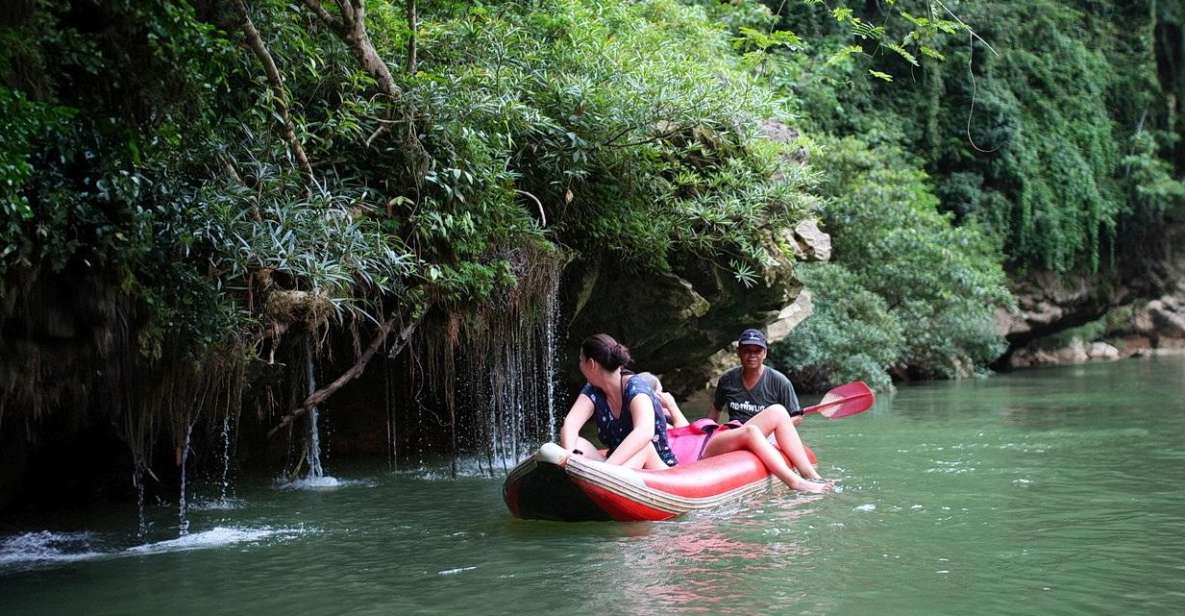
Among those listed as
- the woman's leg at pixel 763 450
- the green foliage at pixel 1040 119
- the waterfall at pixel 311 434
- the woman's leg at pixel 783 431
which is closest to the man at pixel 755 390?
the woman's leg at pixel 783 431

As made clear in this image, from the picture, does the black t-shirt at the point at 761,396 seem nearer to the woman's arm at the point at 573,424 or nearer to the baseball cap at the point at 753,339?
the baseball cap at the point at 753,339

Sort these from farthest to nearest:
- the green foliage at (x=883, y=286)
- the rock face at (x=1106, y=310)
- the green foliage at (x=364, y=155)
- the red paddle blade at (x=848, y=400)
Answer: the rock face at (x=1106, y=310), the green foliage at (x=883, y=286), the red paddle blade at (x=848, y=400), the green foliage at (x=364, y=155)

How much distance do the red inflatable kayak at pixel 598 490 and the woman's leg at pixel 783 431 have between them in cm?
93

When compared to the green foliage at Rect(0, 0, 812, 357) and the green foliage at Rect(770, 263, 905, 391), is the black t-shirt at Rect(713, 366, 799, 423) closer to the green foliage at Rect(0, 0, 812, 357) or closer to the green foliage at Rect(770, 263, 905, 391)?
the green foliage at Rect(0, 0, 812, 357)

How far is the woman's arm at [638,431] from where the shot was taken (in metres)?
6.17

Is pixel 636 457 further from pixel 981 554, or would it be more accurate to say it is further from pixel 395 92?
pixel 395 92

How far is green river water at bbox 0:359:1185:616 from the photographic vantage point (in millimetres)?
4469

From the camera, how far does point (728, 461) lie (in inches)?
276

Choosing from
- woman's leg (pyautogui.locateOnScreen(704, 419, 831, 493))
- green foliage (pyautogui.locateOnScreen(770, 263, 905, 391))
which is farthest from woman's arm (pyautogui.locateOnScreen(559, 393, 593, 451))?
green foliage (pyautogui.locateOnScreen(770, 263, 905, 391))

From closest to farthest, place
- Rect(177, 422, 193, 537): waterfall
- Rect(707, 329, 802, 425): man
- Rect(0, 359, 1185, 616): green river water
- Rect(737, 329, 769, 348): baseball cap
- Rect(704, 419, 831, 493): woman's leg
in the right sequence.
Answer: Rect(0, 359, 1185, 616): green river water, Rect(177, 422, 193, 537): waterfall, Rect(704, 419, 831, 493): woman's leg, Rect(737, 329, 769, 348): baseball cap, Rect(707, 329, 802, 425): man

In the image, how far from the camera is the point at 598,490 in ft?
19.4

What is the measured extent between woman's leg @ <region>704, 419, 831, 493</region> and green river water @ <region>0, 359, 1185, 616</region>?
15 cm

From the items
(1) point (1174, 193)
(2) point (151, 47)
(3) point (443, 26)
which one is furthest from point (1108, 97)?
(2) point (151, 47)

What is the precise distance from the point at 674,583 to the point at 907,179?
17.0 meters
